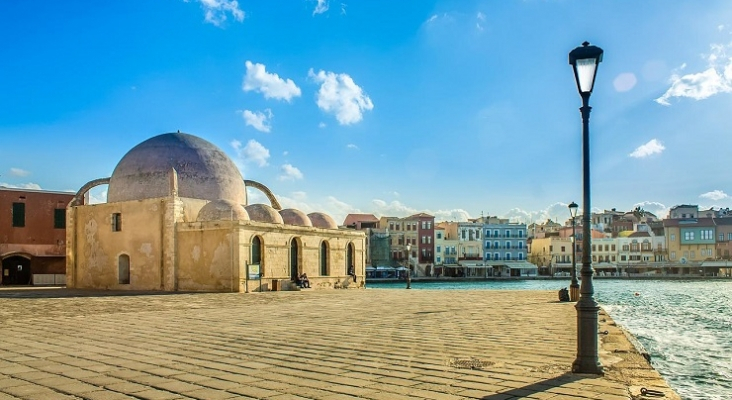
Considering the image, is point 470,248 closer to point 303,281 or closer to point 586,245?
point 303,281

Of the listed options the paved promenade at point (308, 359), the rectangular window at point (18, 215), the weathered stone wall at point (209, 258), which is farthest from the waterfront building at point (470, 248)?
the paved promenade at point (308, 359)

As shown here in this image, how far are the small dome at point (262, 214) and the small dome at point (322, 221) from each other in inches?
186

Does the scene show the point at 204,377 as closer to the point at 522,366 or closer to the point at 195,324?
the point at 522,366

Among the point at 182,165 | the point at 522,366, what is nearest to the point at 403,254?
the point at 182,165

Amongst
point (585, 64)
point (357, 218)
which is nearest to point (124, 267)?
point (585, 64)

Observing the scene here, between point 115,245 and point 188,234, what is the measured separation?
5231 mm

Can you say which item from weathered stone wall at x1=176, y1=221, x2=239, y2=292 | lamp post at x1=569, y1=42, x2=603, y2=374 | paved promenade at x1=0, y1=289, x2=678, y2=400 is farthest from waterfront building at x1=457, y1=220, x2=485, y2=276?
lamp post at x1=569, y1=42, x2=603, y2=374

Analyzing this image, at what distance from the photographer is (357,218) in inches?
3831

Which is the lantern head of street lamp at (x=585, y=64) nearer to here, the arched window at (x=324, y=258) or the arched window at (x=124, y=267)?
the arched window at (x=324, y=258)

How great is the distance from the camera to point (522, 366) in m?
7.47

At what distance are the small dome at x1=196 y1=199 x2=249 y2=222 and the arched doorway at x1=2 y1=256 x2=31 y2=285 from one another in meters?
17.6

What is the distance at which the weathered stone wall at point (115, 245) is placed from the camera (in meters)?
31.2

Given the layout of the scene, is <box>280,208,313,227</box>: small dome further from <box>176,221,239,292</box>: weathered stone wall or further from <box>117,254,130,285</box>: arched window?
<box>117,254,130,285</box>: arched window

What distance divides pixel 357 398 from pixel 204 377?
1.99 meters
